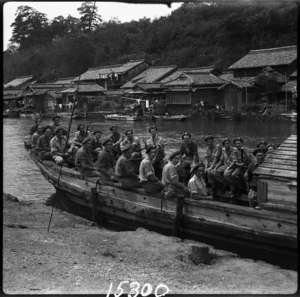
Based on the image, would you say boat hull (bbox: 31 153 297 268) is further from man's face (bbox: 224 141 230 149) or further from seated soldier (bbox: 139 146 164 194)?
man's face (bbox: 224 141 230 149)

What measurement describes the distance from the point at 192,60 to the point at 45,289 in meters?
60.8

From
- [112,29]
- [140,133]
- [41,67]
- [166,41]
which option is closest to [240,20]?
[166,41]

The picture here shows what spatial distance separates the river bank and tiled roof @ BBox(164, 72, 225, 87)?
37073 mm

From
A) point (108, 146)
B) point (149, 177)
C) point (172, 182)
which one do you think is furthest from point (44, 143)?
point (172, 182)

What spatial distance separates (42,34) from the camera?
79.5 m

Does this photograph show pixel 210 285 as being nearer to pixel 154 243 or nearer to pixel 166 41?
pixel 154 243

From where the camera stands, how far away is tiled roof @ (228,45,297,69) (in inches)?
1703

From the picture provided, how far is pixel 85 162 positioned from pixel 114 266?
5130 mm

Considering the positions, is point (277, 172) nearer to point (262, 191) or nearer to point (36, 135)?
point (262, 191)

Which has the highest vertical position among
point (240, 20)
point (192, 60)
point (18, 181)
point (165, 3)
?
point (240, 20)

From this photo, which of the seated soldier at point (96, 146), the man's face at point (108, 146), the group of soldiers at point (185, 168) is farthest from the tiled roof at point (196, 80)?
the man's face at point (108, 146)

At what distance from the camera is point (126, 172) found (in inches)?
397

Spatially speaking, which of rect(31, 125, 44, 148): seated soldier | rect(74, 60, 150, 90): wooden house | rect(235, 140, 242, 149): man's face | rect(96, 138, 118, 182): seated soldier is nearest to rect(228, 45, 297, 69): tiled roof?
rect(74, 60, 150, 90): wooden house

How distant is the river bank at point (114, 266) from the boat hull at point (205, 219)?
32 centimetres
